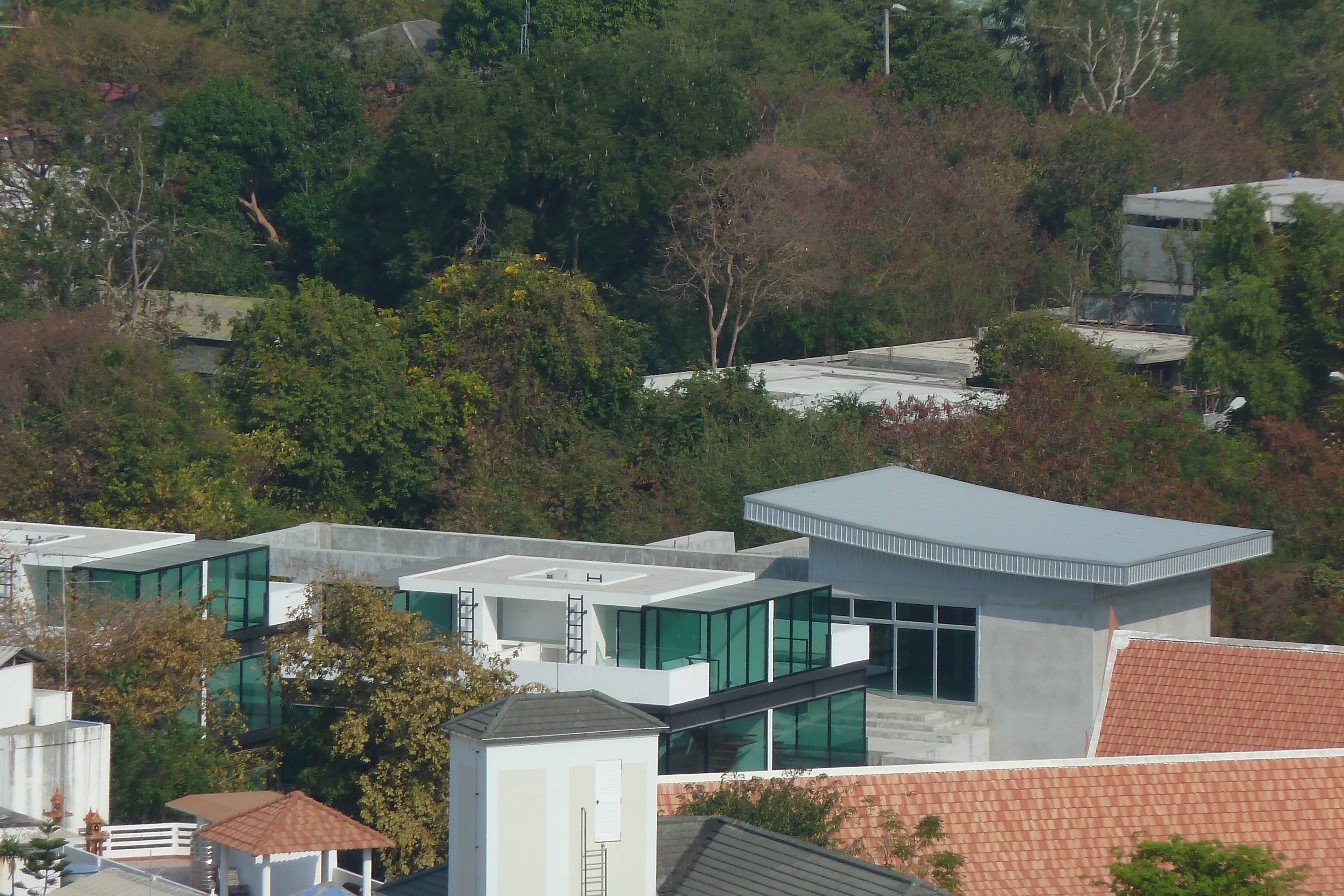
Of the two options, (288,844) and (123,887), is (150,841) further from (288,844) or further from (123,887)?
(123,887)

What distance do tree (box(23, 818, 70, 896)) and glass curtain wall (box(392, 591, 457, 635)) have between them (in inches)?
379

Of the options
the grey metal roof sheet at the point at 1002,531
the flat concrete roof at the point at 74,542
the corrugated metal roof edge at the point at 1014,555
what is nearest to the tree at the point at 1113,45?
the grey metal roof sheet at the point at 1002,531

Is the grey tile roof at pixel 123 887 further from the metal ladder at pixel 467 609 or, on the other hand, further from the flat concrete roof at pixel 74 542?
the flat concrete roof at pixel 74 542

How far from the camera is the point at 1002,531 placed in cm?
3291

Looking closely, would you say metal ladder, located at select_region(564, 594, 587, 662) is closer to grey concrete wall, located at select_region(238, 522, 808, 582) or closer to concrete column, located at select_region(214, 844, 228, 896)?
grey concrete wall, located at select_region(238, 522, 808, 582)

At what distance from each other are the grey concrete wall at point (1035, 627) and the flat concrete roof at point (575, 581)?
2604mm

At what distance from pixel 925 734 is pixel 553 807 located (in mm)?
14339

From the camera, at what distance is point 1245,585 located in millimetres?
38469

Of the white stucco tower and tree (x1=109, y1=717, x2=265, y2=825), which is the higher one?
the white stucco tower

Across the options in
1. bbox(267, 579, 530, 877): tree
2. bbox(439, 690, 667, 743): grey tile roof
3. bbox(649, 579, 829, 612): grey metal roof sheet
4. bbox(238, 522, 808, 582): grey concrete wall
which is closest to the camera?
bbox(439, 690, 667, 743): grey tile roof

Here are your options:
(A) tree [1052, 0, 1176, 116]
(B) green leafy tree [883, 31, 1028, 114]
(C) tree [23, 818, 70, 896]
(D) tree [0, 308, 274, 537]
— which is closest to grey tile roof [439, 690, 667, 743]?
(C) tree [23, 818, 70, 896]

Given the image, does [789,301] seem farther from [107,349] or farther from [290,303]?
[107,349]

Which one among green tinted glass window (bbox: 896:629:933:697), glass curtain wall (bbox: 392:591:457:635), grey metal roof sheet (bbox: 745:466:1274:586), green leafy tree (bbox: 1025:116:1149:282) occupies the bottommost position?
green tinted glass window (bbox: 896:629:933:697)

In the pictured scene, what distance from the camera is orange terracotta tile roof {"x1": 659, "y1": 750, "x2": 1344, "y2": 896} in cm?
2520
